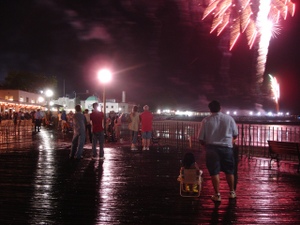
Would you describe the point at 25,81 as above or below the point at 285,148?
above

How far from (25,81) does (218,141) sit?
101 metres

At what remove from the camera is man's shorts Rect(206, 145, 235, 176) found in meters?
6.64

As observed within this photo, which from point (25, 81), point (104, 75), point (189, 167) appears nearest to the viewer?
point (189, 167)

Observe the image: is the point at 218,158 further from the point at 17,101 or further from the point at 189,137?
the point at 17,101

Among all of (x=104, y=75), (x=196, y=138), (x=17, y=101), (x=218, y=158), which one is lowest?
A: (x=196, y=138)

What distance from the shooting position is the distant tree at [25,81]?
98.8 meters

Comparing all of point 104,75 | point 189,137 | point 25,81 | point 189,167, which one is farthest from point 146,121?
point 25,81

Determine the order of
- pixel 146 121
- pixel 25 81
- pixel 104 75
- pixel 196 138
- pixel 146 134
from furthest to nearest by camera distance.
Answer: pixel 25 81 < pixel 196 138 < pixel 104 75 < pixel 146 134 < pixel 146 121

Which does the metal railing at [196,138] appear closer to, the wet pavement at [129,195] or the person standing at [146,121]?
the person standing at [146,121]

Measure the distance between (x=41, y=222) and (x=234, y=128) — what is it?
386 cm

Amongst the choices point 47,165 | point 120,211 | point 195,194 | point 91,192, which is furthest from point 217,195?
point 47,165

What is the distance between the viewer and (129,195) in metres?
7.23

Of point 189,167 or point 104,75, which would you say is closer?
point 189,167

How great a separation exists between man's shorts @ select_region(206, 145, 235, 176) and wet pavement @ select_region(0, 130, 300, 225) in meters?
0.68
